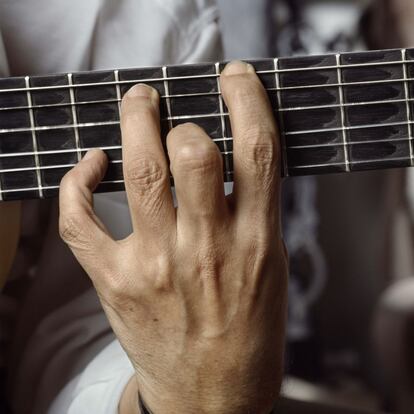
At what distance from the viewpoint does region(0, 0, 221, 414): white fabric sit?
857mm

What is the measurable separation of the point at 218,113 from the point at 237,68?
0.05 metres

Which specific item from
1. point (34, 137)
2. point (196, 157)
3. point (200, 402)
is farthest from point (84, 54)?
point (200, 402)

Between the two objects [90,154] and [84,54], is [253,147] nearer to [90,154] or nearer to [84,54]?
[90,154]

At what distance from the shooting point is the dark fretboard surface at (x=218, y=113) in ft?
2.21

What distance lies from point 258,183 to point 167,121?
0.36ft

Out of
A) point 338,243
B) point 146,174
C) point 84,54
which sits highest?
point 84,54

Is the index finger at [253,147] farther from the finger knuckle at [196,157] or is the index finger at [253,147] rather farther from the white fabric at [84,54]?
the white fabric at [84,54]

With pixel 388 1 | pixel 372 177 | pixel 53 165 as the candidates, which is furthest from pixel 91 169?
pixel 372 177

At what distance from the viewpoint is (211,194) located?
611 millimetres

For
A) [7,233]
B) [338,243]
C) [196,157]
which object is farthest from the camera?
[338,243]

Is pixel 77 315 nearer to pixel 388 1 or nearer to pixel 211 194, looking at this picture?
pixel 211 194

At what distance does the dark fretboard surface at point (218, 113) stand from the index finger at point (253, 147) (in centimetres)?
3

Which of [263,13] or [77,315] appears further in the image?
[263,13]

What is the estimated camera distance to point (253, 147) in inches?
24.9
